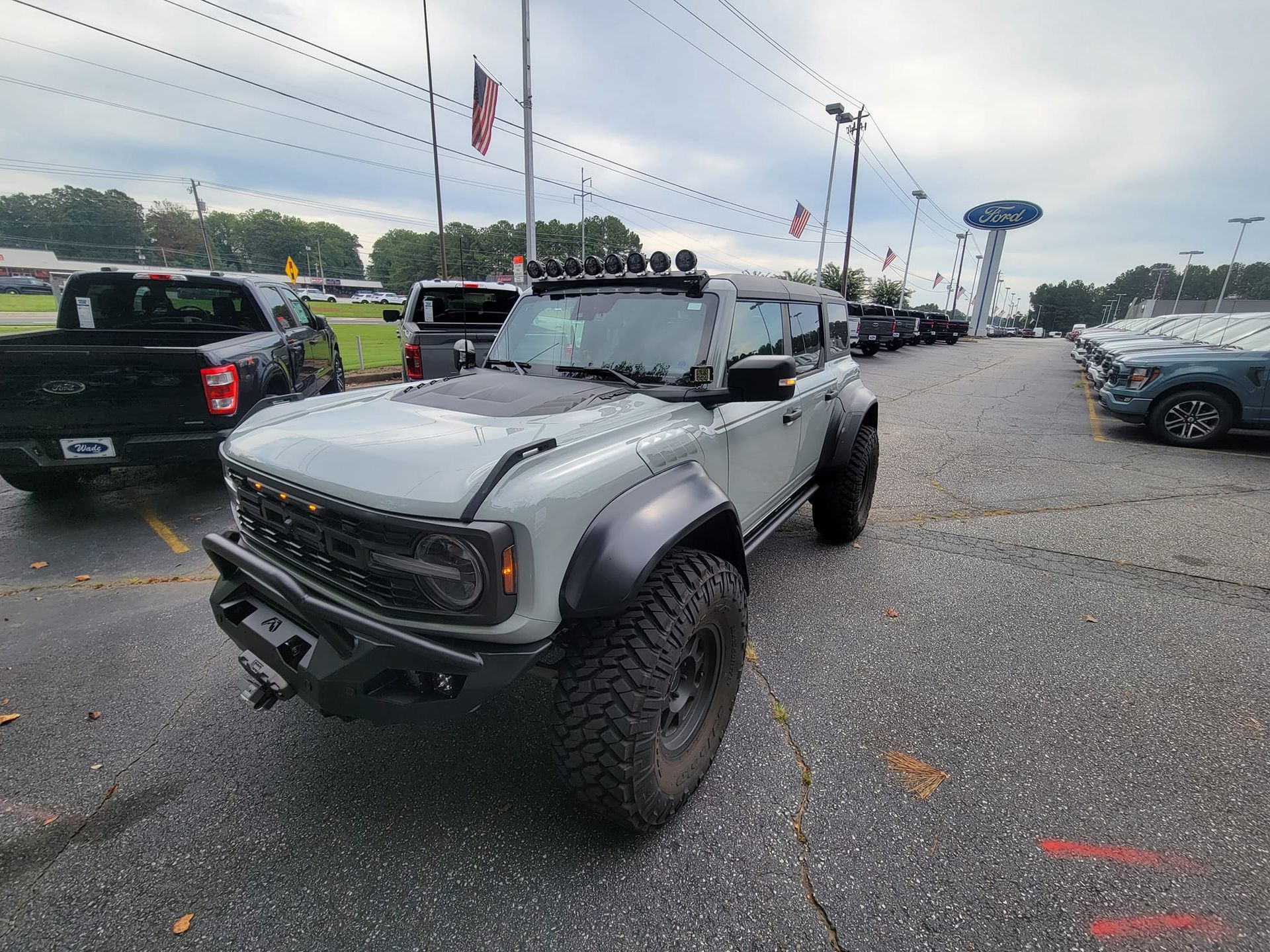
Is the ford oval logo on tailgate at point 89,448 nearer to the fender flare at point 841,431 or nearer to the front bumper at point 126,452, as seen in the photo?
the front bumper at point 126,452

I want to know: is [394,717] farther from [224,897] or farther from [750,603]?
[750,603]

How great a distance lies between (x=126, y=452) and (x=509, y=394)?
345cm

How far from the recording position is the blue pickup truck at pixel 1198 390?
23.7 ft

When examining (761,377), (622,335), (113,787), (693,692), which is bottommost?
(113,787)

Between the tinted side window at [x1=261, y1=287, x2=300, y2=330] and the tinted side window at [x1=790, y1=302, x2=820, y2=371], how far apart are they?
5.17 m

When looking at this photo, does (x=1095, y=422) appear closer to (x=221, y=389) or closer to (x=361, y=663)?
(x=361, y=663)

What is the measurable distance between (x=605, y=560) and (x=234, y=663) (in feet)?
7.67

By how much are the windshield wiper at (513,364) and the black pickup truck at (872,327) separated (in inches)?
843

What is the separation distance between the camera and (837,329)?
4336 mm

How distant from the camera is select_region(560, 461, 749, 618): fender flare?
1.68m

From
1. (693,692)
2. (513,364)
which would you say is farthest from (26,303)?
(693,692)

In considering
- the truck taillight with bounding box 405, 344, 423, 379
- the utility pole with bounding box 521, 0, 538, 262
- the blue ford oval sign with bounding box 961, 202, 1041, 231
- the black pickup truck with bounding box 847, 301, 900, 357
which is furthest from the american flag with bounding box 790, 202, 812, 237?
the blue ford oval sign with bounding box 961, 202, 1041, 231

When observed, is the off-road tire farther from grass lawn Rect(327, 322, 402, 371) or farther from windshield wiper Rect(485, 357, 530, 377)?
grass lawn Rect(327, 322, 402, 371)

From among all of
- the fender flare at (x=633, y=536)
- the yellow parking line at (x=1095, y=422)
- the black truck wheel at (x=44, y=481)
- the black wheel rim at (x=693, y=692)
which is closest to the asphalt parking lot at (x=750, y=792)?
the black wheel rim at (x=693, y=692)
